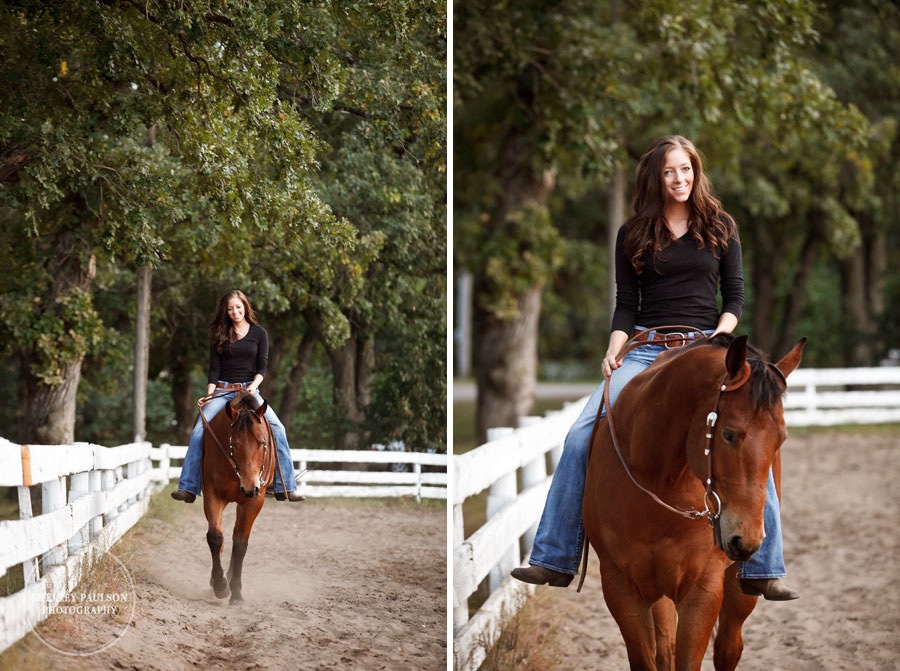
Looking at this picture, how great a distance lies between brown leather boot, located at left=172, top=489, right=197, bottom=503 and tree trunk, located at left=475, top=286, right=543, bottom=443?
Answer: 8158 millimetres

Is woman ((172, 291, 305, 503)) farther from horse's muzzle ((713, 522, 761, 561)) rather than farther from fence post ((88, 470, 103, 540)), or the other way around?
horse's muzzle ((713, 522, 761, 561))

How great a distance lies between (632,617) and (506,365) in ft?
28.1

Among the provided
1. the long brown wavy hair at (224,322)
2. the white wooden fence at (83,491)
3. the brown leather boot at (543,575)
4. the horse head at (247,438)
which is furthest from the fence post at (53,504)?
the brown leather boot at (543,575)

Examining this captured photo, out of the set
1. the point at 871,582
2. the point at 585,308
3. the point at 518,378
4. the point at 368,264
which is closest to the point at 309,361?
→ the point at 368,264

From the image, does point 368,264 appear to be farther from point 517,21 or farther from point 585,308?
point 585,308

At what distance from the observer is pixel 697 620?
314cm

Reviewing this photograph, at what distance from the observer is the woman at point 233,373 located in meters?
3.69

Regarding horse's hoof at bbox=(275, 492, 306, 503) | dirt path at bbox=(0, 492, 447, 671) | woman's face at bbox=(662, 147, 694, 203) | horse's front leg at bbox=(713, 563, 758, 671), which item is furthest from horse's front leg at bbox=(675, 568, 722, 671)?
horse's hoof at bbox=(275, 492, 306, 503)

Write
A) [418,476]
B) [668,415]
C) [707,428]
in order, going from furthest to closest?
[418,476], [668,415], [707,428]

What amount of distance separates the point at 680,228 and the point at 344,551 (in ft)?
6.02

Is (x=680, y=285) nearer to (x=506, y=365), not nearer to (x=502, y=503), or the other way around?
(x=502, y=503)

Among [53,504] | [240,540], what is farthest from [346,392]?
[53,504]

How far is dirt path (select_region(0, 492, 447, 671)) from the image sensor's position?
3.53 metres

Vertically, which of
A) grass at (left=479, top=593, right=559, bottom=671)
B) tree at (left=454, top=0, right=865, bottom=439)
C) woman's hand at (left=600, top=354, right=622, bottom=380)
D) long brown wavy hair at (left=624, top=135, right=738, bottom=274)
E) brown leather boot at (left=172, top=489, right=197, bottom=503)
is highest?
tree at (left=454, top=0, right=865, bottom=439)
